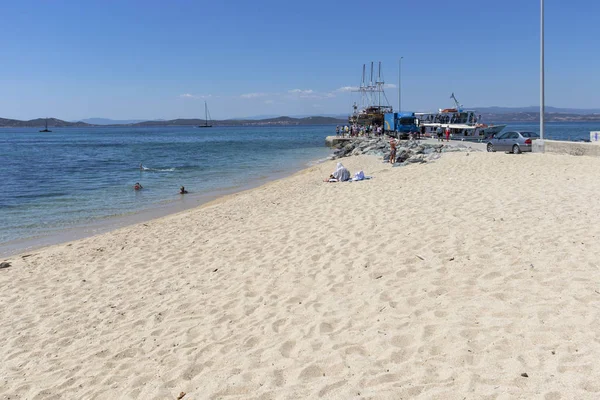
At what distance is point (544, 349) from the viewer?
4180mm

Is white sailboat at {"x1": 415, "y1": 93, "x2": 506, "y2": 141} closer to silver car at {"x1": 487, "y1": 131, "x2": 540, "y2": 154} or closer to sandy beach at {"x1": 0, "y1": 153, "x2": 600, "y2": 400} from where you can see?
silver car at {"x1": 487, "y1": 131, "x2": 540, "y2": 154}

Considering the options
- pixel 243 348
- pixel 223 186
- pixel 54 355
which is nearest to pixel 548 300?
pixel 243 348

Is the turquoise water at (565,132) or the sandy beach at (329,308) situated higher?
the turquoise water at (565,132)

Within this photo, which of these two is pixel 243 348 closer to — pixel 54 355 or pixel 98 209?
pixel 54 355

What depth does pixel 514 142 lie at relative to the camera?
23.9 m

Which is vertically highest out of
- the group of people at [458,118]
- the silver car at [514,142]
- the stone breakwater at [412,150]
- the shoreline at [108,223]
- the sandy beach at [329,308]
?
the group of people at [458,118]

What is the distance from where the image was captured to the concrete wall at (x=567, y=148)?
1897 centimetres

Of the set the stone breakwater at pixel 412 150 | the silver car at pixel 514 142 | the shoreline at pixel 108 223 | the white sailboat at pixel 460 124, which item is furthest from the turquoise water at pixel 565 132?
the shoreline at pixel 108 223

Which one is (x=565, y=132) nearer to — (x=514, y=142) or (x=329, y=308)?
(x=514, y=142)

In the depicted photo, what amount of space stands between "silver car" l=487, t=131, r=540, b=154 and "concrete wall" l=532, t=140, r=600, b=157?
939 mm

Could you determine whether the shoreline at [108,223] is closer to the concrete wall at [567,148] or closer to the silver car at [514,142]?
the silver car at [514,142]

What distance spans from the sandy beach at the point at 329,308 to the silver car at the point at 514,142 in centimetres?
1339

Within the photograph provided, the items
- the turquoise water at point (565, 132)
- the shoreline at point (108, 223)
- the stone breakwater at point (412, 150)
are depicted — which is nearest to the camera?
the shoreline at point (108, 223)

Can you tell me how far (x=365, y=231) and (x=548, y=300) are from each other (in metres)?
4.21
